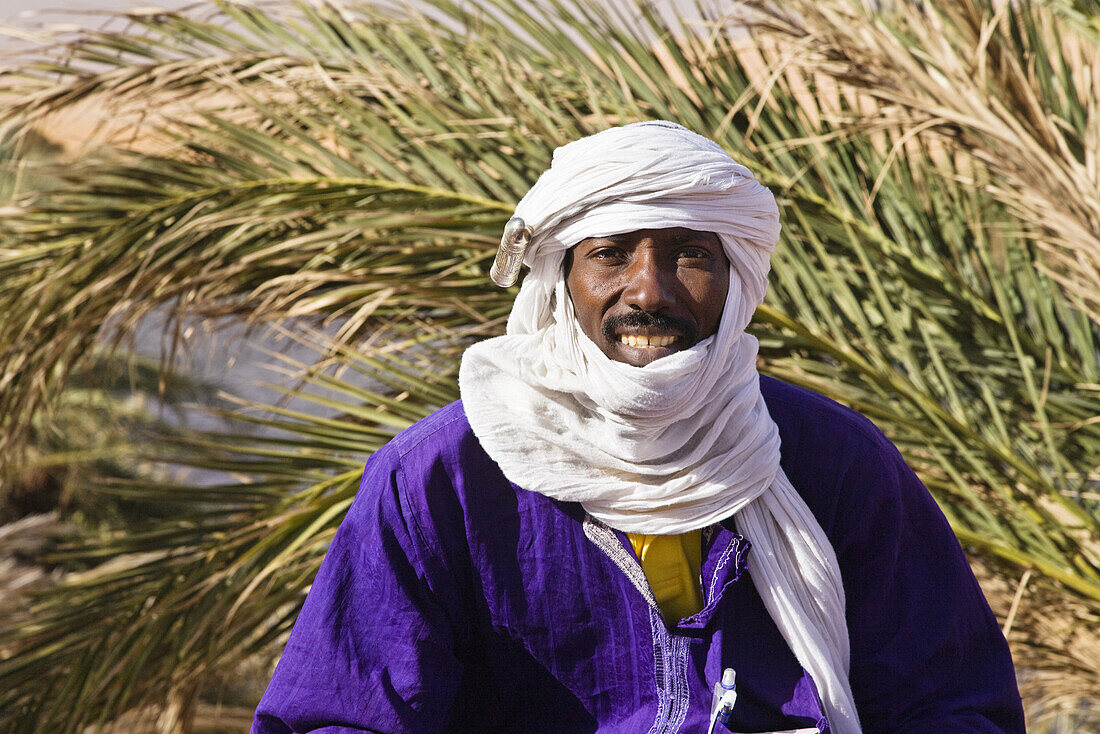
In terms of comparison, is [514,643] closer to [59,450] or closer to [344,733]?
[344,733]

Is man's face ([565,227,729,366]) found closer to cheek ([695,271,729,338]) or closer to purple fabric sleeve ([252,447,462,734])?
cheek ([695,271,729,338])

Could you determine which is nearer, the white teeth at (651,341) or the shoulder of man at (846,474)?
the white teeth at (651,341)

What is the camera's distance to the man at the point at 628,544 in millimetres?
1631

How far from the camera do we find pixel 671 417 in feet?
5.37

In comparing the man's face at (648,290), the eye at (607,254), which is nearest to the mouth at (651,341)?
the man's face at (648,290)

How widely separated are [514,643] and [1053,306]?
1978 millimetres

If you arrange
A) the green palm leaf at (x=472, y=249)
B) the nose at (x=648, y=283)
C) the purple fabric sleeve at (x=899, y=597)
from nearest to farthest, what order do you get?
the nose at (x=648, y=283) < the purple fabric sleeve at (x=899, y=597) < the green palm leaf at (x=472, y=249)

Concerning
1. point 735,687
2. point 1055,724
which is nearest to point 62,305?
point 735,687

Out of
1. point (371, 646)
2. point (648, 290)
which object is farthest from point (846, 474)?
point (371, 646)

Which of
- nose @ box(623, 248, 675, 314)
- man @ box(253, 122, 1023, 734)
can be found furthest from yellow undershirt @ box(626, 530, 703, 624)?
nose @ box(623, 248, 675, 314)

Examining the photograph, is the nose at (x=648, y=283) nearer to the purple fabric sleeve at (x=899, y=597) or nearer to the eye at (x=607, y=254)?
the eye at (x=607, y=254)

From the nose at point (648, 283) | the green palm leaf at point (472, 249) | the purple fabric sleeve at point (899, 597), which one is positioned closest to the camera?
the nose at point (648, 283)

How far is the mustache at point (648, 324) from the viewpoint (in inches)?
63.5

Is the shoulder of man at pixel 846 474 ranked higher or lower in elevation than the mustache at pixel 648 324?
lower
